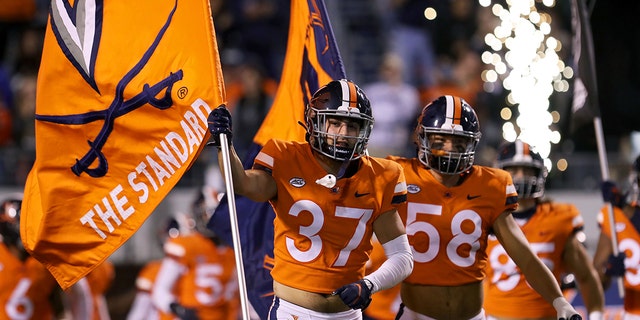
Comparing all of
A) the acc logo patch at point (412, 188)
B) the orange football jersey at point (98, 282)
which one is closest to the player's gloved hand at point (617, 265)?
the acc logo patch at point (412, 188)

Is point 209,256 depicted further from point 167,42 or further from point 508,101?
point 167,42

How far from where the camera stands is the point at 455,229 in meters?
6.16

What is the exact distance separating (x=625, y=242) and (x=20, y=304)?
3947 millimetres

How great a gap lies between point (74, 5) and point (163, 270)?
4.38 m

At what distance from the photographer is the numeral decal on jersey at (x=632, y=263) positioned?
7.63m

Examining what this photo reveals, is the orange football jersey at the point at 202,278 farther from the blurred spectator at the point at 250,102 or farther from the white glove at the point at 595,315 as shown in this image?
the white glove at the point at 595,315

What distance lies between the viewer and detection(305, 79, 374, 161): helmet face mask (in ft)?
18.1

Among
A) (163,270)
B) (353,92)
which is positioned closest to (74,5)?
(353,92)

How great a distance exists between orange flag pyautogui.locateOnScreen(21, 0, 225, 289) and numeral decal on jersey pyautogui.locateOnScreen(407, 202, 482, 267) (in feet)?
4.10

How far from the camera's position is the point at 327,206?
18.2 ft

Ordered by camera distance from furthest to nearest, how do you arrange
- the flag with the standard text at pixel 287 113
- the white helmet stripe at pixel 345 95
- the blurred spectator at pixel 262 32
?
the blurred spectator at pixel 262 32 < the flag with the standard text at pixel 287 113 < the white helmet stripe at pixel 345 95

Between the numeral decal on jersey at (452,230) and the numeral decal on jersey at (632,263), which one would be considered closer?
the numeral decal on jersey at (452,230)

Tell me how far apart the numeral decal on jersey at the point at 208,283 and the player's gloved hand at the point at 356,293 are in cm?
492

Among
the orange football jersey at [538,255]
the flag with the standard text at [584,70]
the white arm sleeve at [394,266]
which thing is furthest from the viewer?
the flag with the standard text at [584,70]
